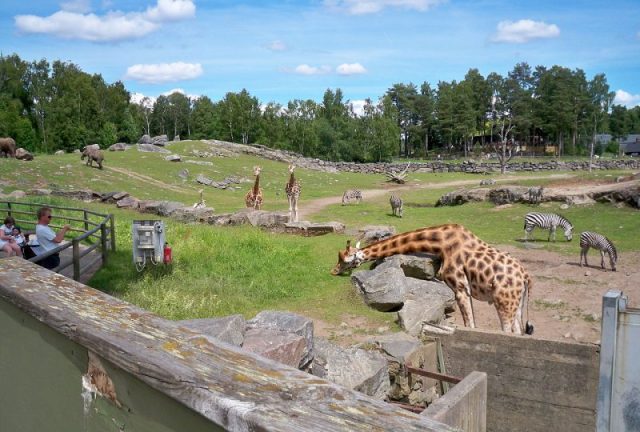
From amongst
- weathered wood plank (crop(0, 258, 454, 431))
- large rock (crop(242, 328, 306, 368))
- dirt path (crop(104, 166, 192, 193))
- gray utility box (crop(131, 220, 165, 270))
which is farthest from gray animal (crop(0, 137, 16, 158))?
weathered wood plank (crop(0, 258, 454, 431))

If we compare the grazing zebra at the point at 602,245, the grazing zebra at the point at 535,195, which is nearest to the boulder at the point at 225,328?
the grazing zebra at the point at 602,245

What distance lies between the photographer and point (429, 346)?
347 inches

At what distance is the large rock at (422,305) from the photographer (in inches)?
374

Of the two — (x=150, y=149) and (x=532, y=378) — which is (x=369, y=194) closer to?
(x=150, y=149)

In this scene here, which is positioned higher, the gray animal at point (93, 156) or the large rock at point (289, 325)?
the gray animal at point (93, 156)

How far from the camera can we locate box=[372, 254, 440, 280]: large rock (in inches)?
446

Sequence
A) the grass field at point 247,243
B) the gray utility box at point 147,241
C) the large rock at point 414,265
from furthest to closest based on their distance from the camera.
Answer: the large rock at point 414,265 < the gray utility box at point 147,241 < the grass field at point 247,243

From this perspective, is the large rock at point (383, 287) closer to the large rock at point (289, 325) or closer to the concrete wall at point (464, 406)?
the large rock at point (289, 325)

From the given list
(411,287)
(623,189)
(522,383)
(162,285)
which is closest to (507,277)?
(522,383)

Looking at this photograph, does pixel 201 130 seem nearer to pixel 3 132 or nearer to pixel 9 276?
pixel 3 132

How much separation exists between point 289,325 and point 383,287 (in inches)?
150

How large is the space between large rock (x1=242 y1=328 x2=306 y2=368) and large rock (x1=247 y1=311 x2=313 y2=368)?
0.38m

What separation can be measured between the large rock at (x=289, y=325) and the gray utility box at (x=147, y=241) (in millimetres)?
4065

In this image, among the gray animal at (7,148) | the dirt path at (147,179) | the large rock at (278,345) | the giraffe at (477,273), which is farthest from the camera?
the gray animal at (7,148)
